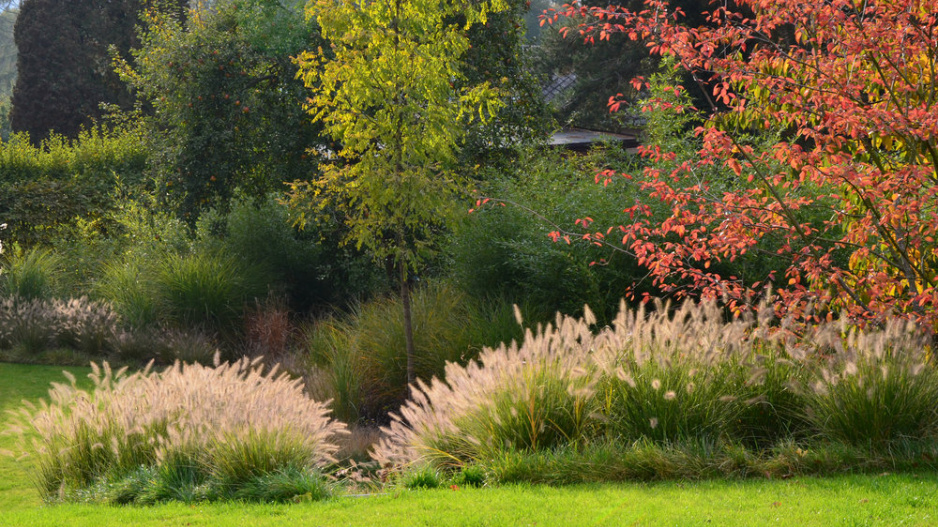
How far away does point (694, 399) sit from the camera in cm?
601

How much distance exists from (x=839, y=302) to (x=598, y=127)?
26393 mm

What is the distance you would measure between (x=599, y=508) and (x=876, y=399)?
2.04 meters

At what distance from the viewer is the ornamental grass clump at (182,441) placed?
608cm

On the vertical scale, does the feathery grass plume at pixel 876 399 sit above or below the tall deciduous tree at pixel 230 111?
below

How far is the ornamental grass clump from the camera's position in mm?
6078

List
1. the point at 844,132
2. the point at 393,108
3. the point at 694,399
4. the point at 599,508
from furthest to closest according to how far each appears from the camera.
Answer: the point at 393,108 → the point at 844,132 → the point at 694,399 → the point at 599,508

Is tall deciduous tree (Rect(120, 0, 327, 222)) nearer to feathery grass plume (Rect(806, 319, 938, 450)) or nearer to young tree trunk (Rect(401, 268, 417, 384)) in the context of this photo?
young tree trunk (Rect(401, 268, 417, 384))

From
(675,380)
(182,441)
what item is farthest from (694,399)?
(182,441)

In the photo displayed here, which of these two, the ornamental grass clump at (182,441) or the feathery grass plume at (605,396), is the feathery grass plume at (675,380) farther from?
the ornamental grass clump at (182,441)

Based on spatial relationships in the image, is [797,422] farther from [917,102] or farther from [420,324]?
[420,324]

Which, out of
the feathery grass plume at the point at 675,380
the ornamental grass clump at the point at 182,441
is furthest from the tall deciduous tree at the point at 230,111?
the feathery grass plume at the point at 675,380

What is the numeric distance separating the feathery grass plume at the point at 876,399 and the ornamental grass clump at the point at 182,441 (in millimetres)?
3361

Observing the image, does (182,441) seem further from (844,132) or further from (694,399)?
(844,132)

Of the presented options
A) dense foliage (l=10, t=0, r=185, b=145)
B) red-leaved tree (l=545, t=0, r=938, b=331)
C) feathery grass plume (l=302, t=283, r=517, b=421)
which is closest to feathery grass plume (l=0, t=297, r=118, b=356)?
feathery grass plume (l=302, t=283, r=517, b=421)
